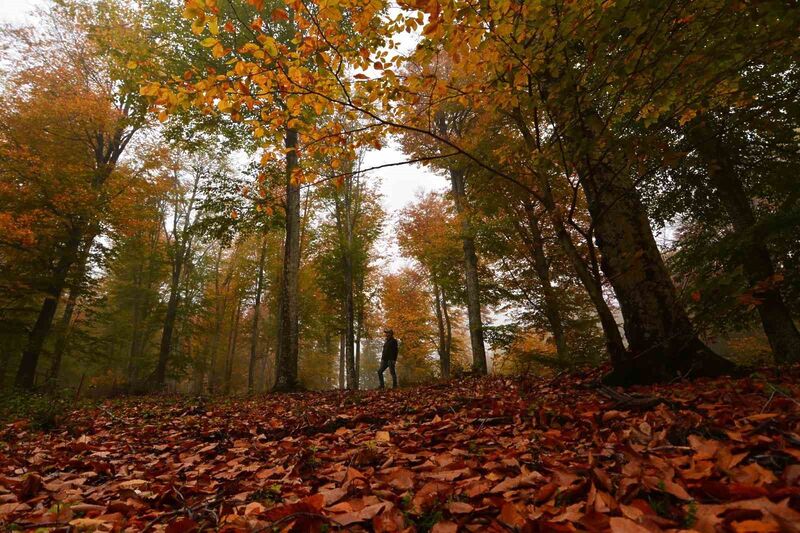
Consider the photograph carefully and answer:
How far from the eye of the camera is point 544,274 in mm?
10320

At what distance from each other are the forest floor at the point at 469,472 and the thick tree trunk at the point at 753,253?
13.2 feet

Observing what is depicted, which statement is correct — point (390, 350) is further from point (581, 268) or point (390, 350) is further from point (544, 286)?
point (581, 268)

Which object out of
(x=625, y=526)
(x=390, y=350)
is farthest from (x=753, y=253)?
(x=390, y=350)

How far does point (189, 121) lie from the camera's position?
9234 millimetres

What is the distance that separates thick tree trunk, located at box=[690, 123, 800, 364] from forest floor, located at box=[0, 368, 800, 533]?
4023mm

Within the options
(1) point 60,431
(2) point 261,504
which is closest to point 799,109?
(2) point 261,504

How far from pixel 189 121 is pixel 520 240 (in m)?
9.31

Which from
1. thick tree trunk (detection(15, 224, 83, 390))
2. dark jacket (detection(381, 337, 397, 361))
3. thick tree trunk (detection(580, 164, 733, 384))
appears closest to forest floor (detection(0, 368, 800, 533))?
thick tree trunk (detection(580, 164, 733, 384))

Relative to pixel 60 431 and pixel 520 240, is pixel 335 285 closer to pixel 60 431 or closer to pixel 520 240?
pixel 520 240

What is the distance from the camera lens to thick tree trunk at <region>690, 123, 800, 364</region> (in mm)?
5906

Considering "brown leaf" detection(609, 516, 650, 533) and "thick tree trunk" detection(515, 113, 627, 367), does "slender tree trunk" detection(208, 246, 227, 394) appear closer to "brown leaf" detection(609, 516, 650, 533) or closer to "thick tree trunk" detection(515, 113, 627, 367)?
"thick tree trunk" detection(515, 113, 627, 367)

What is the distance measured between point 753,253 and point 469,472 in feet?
23.7

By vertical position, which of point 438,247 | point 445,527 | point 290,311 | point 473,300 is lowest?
point 445,527

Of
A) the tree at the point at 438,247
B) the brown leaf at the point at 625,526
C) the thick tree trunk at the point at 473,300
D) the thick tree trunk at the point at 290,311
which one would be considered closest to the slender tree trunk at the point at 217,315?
the tree at the point at 438,247
